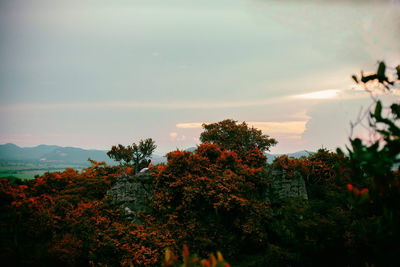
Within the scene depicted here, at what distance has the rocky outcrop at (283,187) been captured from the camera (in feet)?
42.0

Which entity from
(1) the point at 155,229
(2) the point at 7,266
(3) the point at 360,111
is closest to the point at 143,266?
(1) the point at 155,229

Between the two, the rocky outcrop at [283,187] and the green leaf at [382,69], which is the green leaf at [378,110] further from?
the rocky outcrop at [283,187]

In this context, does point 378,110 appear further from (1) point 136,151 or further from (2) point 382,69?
(1) point 136,151

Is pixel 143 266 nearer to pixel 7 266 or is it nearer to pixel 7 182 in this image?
pixel 7 266

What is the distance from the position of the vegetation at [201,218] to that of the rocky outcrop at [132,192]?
32 centimetres

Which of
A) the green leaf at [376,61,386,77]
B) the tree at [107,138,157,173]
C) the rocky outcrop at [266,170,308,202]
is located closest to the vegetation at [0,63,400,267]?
the green leaf at [376,61,386,77]

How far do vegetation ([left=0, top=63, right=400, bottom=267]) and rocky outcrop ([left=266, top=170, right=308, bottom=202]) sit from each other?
0.29 meters

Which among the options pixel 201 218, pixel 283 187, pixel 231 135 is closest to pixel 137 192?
pixel 201 218

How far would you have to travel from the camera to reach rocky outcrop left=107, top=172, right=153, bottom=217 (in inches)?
409

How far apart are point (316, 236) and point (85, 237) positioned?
26.8ft

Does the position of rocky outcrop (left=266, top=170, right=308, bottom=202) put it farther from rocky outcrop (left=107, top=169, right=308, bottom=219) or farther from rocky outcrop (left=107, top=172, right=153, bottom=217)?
rocky outcrop (left=107, top=172, right=153, bottom=217)

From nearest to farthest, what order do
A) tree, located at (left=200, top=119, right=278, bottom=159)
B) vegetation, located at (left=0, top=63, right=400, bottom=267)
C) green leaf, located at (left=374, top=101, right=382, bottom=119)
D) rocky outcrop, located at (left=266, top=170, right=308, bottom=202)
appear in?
green leaf, located at (left=374, top=101, right=382, bottom=119) → vegetation, located at (left=0, top=63, right=400, bottom=267) → rocky outcrop, located at (left=266, top=170, right=308, bottom=202) → tree, located at (left=200, top=119, right=278, bottom=159)

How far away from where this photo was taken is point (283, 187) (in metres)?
13.0

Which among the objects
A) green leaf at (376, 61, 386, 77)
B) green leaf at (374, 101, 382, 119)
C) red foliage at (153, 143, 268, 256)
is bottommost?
red foliage at (153, 143, 268, 256)
